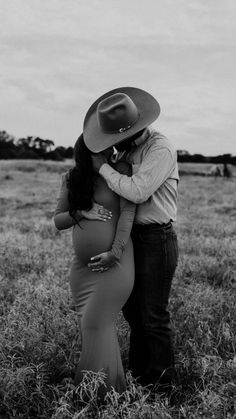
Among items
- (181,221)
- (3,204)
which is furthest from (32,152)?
(181,221)

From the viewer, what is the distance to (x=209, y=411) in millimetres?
3166

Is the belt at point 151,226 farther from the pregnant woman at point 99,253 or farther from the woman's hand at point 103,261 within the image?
the woman's hand at point 103,261

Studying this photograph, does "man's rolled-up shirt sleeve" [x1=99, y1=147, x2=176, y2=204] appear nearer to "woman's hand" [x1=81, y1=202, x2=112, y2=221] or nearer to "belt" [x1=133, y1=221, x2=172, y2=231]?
"woman's hand" [x1=81, y1=202, x2=112, y2=221]

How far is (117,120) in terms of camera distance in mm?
3502

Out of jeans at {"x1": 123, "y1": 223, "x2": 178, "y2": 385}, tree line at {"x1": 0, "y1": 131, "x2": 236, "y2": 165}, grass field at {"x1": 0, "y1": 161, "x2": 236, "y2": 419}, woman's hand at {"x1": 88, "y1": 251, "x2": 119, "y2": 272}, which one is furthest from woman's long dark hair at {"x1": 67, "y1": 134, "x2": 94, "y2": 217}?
tree line at {"x1": 0, "y1": 131, "x2": 236, "y2": 165}

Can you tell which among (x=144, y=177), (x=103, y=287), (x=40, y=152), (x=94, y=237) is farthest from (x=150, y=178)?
(x=40, y=152)

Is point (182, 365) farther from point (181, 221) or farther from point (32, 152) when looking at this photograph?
point (32, 152)

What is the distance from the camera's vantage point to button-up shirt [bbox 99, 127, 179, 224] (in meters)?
3.44

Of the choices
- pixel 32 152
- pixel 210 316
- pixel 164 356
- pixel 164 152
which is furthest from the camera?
pixel 32 152

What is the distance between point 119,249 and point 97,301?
0.40m

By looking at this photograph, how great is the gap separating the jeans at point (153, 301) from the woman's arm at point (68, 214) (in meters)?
0.33

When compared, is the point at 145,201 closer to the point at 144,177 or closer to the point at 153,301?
the point at 144,177

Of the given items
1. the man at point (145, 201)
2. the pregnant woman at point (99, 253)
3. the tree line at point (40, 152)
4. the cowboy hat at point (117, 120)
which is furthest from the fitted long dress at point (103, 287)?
the tree line at point (40, 152)

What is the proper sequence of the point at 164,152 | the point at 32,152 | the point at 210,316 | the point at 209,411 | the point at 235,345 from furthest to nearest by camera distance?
the point at 32,152, the point at 210,316, the point at 235,345, the point at 164,152, the point at 209,411
